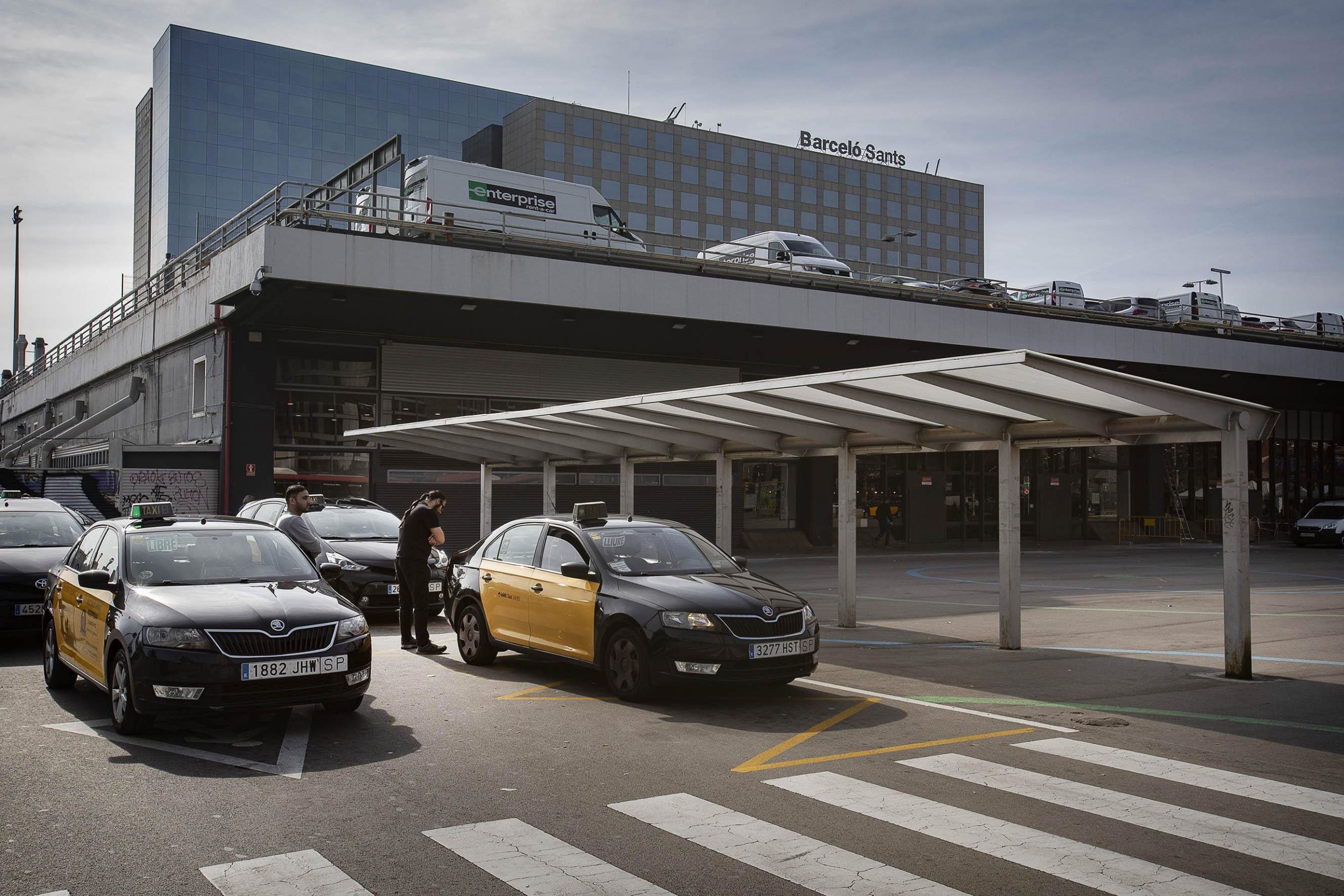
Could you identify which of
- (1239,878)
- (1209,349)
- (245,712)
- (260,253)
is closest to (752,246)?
(260,253)

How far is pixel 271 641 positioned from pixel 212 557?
1.62m

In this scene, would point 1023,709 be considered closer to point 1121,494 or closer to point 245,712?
point 245,712

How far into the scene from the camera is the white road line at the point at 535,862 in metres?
4.71

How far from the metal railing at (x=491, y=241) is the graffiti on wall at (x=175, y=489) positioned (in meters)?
5.14

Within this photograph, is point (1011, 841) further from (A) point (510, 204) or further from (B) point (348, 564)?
(A) point (510, 204)

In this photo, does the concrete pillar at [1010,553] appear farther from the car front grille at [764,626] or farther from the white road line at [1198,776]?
the white road line at [1198,776]

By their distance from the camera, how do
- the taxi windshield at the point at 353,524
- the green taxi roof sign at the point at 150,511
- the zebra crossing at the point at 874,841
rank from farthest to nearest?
the taxi windshield at the point at 353,524
the green taxi roof sign at the point at 150,511
the zebra crossing at the point at 874,841

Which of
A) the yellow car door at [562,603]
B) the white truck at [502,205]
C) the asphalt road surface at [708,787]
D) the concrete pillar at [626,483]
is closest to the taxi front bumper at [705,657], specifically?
the asphalt road surface at [708,787]

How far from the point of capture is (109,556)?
8.77m

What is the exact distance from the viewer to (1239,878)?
4891 mm

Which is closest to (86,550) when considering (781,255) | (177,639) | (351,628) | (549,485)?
(177,639)

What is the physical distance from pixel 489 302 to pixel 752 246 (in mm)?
7643

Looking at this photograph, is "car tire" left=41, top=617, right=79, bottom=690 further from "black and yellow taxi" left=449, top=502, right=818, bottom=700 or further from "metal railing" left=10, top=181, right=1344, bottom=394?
"metal railing" left=10, top=181, right=1344, bottom=394

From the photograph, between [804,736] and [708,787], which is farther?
[804,736]
